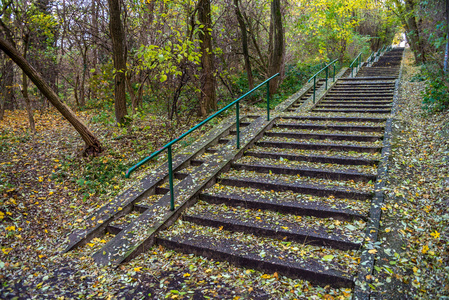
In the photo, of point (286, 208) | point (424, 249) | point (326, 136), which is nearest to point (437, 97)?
point (326, 136)

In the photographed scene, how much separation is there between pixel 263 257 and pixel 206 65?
18.4ft

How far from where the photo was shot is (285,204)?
390 centimetres

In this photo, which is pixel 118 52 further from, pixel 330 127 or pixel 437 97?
pixel 437 97

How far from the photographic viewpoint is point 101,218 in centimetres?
419

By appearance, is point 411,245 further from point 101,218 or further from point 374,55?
point 374,55

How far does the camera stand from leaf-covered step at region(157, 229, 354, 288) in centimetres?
288

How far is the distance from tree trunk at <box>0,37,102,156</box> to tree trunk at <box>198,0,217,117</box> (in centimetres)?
288

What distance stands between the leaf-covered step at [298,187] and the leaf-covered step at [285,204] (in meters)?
0.12

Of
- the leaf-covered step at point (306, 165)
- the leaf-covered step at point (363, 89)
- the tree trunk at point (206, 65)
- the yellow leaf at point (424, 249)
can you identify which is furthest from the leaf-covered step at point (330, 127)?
the leaf-covered step at point (363, 89)

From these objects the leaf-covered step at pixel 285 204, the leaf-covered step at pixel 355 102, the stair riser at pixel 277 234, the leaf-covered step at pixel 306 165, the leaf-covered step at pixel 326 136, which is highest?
the leaf-covered step at pixel 355 102

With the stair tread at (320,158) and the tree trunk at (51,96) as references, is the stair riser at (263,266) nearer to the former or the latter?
the stair tread at (320,158)

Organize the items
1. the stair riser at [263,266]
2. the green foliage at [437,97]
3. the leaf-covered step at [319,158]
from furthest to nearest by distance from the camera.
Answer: the green foliage at [437,97] < the leaf-covered step at [319,158] < the stair riser at [263,266]

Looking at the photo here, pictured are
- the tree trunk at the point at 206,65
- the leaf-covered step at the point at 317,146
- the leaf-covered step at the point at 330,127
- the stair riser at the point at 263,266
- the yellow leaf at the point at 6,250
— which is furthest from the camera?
the tree trunk at the point at 206,65

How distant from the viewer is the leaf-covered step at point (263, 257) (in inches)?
113
